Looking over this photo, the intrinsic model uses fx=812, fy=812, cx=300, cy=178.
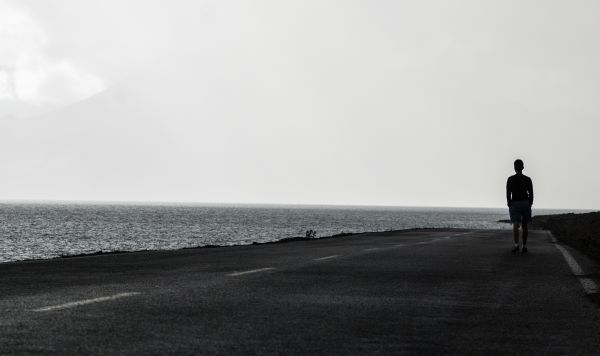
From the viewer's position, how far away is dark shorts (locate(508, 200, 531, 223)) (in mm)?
20458

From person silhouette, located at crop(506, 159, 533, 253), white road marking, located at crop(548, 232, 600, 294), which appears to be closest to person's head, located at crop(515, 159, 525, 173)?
person silhouette, located at crop(506, 159, 533, 253)

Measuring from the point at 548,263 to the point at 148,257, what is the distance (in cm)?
879

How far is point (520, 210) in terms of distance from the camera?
20516 millimetres

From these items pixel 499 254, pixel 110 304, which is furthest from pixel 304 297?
pixel 499 254

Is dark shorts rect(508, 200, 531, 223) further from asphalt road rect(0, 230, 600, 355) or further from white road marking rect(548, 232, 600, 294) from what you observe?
asphalt road rect(0, 230, 600, 355)

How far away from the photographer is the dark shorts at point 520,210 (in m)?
20.5

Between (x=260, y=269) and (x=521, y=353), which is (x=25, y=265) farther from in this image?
(x=521, y=353)

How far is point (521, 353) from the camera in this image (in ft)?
20.6

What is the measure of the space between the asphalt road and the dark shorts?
5.32 m

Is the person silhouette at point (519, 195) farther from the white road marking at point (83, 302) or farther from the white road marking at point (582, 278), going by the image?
the white road marking at point (83, 302)

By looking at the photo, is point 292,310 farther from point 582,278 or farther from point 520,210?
point 520,210

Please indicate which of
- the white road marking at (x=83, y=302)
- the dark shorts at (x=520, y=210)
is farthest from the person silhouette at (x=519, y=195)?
the white road marking at (x=83, y=302)

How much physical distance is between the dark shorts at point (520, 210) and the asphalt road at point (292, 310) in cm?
532

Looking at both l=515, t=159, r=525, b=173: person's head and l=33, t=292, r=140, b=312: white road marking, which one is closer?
l=33, t=292, r=140, b=312: white road marking
